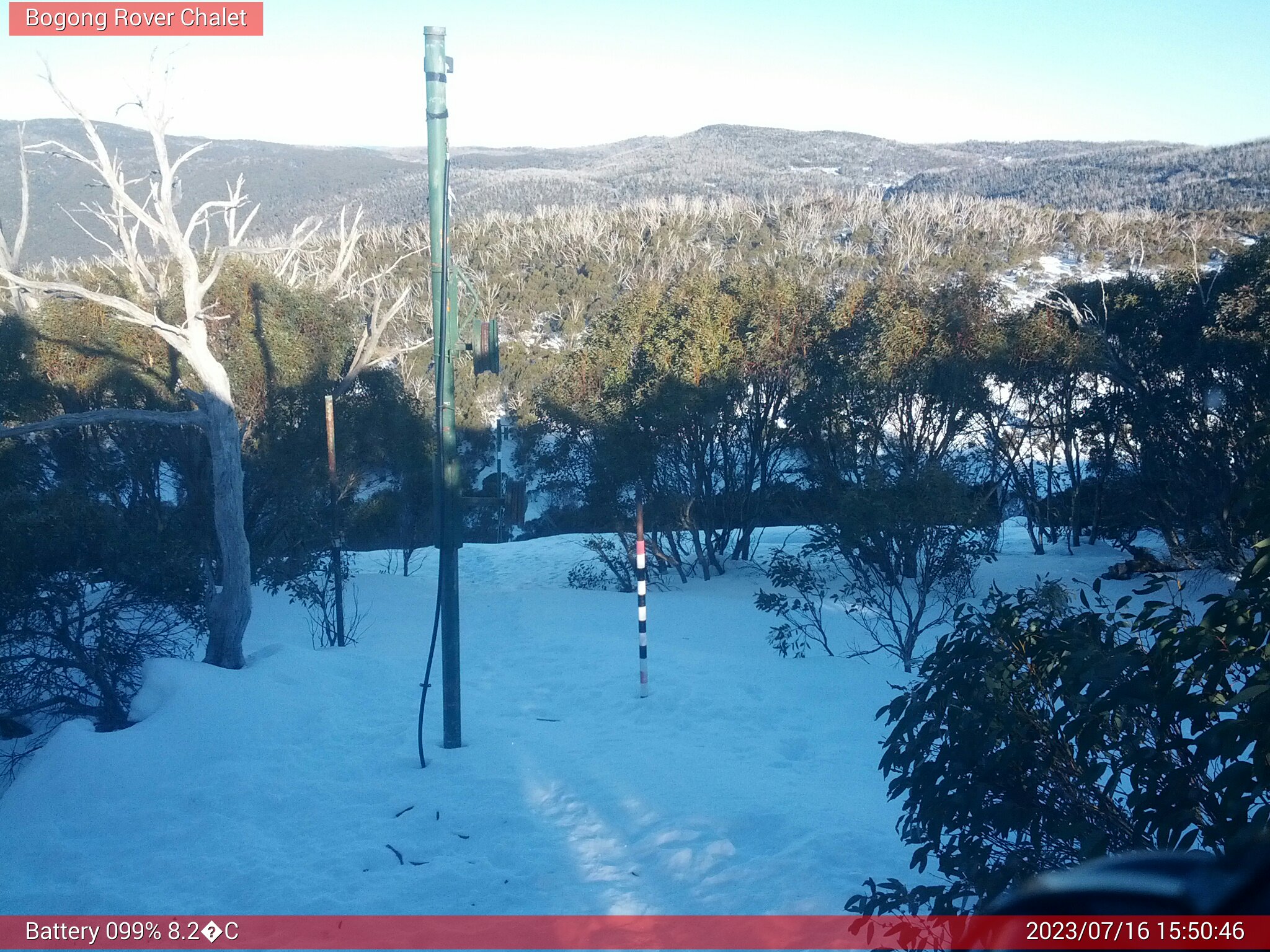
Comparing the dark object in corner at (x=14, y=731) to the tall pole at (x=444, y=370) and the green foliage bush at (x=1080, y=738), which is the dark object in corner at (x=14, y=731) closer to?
the tall pole at (x=444, y=370)

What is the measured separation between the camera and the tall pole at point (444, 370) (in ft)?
20.0

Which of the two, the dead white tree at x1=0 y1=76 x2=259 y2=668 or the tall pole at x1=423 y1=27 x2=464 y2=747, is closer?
the tall pole at x1=423 y1=27 x2=464 y2=747

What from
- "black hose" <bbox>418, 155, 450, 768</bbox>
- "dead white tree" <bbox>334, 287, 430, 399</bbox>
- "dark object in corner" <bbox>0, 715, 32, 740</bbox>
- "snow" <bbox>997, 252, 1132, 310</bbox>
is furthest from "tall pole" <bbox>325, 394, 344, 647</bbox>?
"snow" <bbox>997, 252, 1132, 310</bbox>

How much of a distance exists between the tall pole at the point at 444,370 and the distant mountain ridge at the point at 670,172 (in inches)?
1323

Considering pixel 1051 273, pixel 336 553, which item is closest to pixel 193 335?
pixel 336 553

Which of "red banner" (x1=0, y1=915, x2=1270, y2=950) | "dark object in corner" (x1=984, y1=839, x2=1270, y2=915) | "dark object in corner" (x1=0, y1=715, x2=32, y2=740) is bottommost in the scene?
"dark object in corner" (x1=0, y1=715, x2=32, y2=740)

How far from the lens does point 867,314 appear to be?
583 inches

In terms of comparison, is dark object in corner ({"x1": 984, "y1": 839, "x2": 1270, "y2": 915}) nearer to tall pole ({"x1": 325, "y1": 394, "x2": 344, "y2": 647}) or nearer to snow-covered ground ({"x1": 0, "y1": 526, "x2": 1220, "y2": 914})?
snow-covered ground ({"x1": 0, "y1": 526, "x2": 1220, "y2": 914})

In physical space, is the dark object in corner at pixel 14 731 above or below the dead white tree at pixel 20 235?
below

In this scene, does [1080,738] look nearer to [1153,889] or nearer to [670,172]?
[1153,889]

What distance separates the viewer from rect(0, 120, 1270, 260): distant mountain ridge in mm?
45812

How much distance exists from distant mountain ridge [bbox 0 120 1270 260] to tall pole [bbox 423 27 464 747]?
33.6 m

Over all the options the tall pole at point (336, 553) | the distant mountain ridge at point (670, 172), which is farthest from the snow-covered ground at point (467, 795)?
the distant mountain ridge at point (670, 172)

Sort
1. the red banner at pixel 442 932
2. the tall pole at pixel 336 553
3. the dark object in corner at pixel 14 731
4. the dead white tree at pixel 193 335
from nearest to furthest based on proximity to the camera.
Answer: the red banner at pixel 442 932 → the dark object in corner at pixel 14 731 → the dead white tree at pixel 193 335 → the tall pole at pixel 336 553
